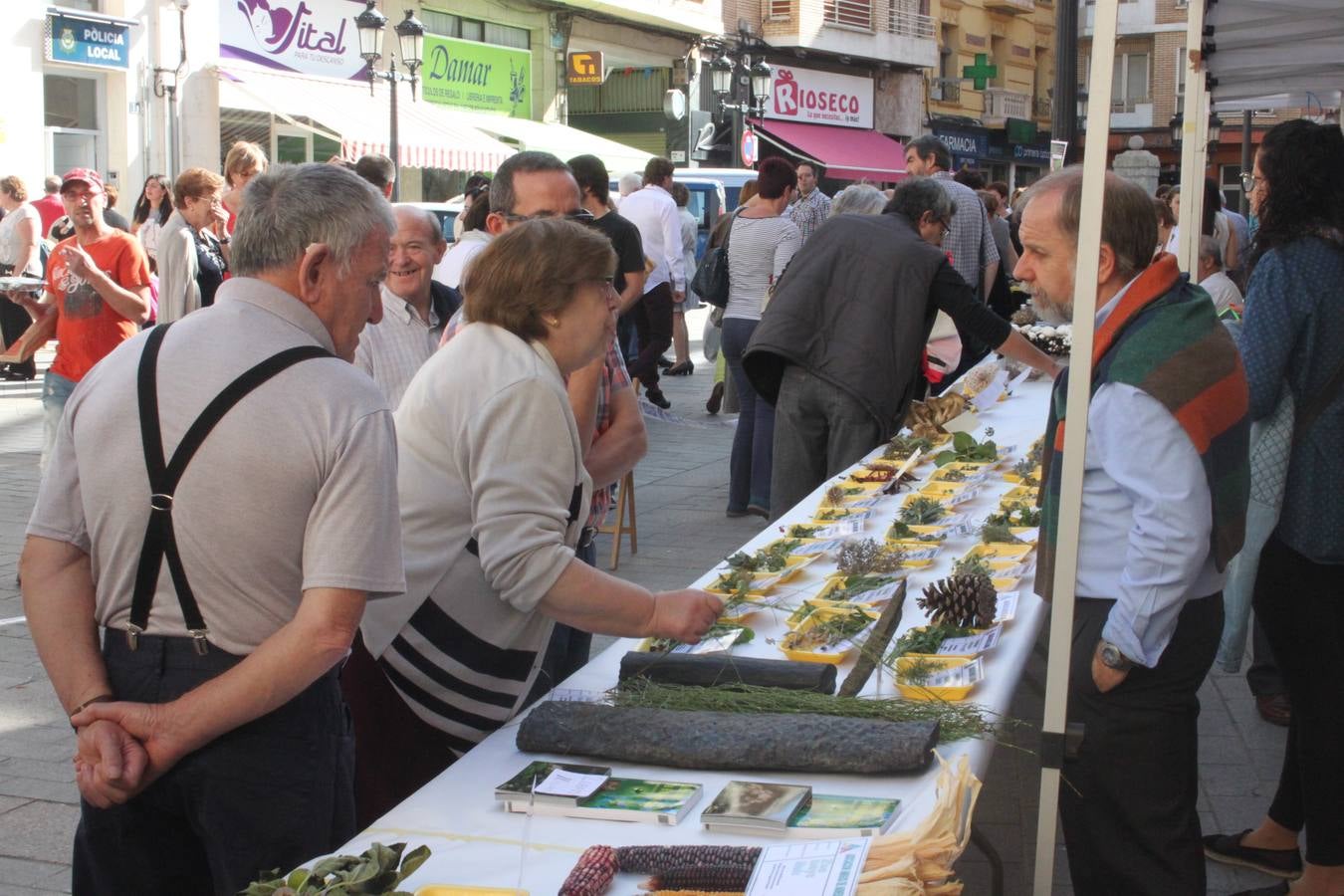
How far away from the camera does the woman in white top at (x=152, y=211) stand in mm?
10297

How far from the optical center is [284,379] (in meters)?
2.13

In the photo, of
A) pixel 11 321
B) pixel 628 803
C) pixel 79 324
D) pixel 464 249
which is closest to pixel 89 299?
pixel 79 324

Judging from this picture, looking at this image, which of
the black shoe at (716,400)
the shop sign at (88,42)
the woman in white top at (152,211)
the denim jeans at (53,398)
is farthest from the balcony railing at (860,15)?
the denim jeans at (53,398)

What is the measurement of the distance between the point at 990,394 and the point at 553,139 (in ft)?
55.8

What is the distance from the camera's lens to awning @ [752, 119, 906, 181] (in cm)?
3031

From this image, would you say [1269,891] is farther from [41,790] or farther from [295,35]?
[295,35]

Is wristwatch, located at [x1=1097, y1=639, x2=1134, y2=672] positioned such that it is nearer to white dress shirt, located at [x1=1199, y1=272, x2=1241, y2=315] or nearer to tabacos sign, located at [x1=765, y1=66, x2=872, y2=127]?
white dress shirt, located at [x1=1199, y1=272, x2=1241, y2=315]

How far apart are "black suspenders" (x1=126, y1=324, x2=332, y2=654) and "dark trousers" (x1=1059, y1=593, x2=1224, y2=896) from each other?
1.57 meters

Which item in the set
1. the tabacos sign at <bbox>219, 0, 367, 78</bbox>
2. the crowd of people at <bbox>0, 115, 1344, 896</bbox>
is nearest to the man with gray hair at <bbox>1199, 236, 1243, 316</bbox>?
the crowd of people at <bbox>0, 115, 1344, 896</bbox>

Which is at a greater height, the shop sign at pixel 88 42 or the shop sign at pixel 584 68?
the shop sign at pixel 584 68

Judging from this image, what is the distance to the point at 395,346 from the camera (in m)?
4.31

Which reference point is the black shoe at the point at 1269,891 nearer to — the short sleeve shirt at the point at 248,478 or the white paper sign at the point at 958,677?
the white paper sign at the point at 958,677

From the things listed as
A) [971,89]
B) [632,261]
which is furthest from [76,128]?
[971,89]

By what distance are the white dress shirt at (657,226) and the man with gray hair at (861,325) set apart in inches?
209
